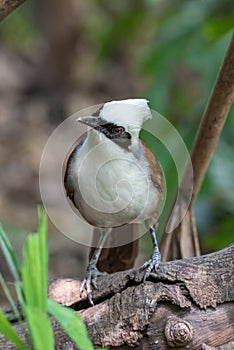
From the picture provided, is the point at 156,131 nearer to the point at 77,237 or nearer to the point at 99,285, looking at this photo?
the point at 99,285

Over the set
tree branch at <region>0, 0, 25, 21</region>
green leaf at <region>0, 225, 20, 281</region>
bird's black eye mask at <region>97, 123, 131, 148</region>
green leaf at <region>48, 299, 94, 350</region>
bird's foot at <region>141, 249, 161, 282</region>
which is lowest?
bird's foot at <region>141, 249, 161, 282</region>

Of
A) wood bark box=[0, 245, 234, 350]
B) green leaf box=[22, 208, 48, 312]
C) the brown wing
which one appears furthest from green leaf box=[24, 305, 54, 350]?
the brown wing

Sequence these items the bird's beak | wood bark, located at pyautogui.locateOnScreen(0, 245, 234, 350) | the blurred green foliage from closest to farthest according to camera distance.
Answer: wood bark, located at pyautogui.locateOnScreen(0, 245, 234, 350), the bird's beak, the blurred green foliage

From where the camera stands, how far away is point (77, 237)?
4031 mm

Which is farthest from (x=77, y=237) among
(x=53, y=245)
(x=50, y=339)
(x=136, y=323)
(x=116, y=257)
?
(x=50, y=339)

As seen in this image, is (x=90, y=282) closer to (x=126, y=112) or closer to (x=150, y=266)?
(x=150, y=266)

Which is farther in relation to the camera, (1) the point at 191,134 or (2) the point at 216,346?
(1) the point at 191,134

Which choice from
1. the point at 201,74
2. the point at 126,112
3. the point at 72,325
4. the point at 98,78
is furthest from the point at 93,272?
the point at 98,78

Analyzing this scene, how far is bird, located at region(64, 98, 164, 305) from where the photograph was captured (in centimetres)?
164

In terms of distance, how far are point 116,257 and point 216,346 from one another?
2.47 feet

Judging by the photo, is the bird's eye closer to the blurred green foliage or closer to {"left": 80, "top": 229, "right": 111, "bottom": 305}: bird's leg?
{"left": 80, "top": 229, "right": 111, "bottom": 305}: bird's leg

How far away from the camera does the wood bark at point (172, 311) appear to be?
1510mm

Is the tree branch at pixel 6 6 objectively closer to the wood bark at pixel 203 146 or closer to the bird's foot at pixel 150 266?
the wood bark at pixel 203 146

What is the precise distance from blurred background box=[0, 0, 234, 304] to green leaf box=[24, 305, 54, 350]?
1641 millimetres
